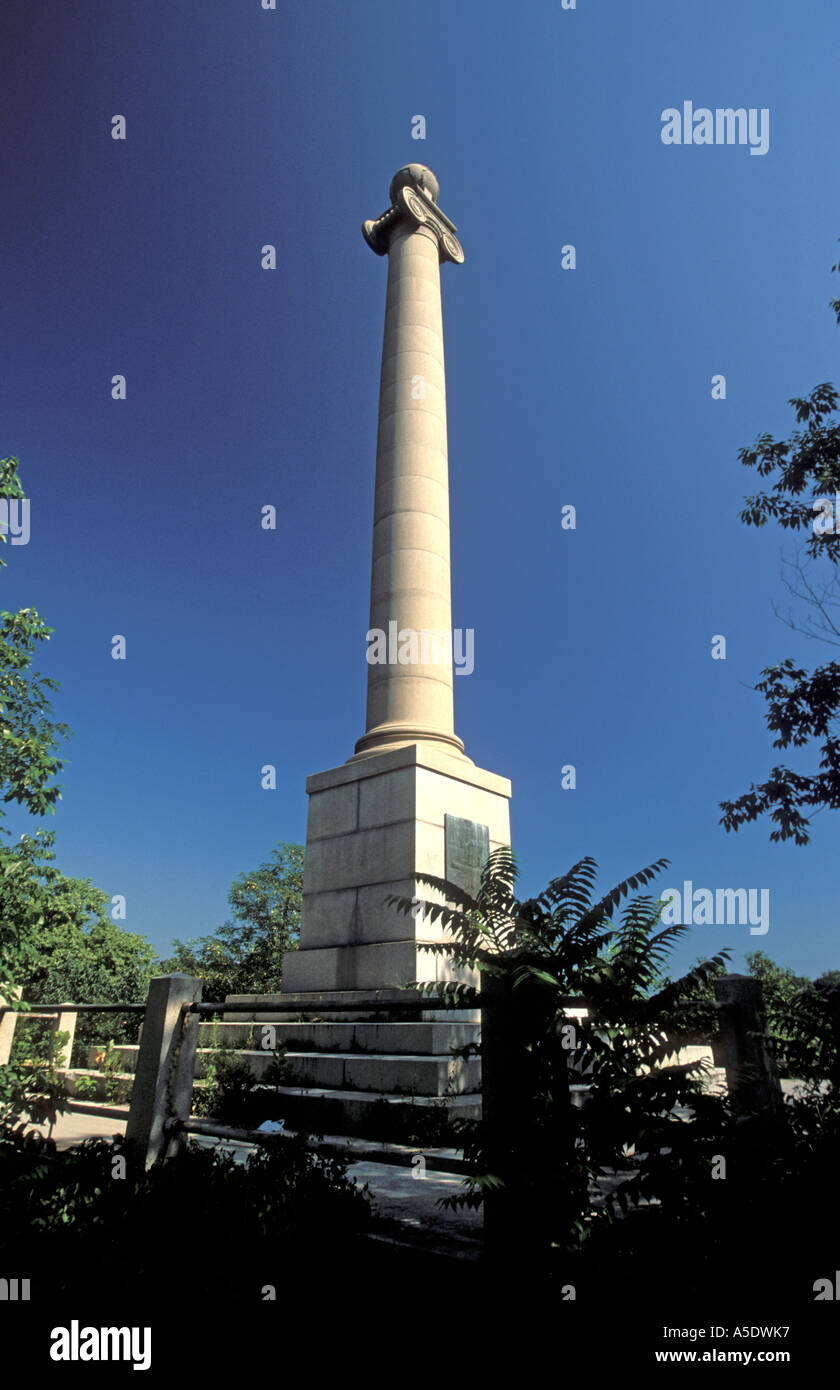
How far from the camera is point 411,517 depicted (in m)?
17.4

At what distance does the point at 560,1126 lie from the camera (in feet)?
12.7

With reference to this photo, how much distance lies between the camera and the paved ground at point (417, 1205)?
4.47 m

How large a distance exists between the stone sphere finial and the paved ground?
2411cm

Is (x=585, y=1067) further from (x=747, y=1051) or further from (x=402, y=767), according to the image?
(x=402, y=767)

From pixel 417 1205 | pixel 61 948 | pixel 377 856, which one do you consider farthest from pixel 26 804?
pixel 61 948

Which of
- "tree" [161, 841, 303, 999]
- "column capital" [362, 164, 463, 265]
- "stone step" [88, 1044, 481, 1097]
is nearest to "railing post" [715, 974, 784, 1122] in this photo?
"stone step" [88, 1044, 481, 1097]

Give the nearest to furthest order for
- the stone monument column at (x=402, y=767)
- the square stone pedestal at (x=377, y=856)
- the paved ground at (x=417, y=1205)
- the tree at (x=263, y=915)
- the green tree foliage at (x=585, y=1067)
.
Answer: the green tree foliage at (x=585, y=1067), the paved ground at (x=417, y=1205), the square stone pedestal at (x=377, y=856), the stone monument column at (x=402, y=767), the tree at (x=263, y=915)

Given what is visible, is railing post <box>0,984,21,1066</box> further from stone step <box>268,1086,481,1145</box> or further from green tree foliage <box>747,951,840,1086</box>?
green tree foliage <box>747,951,840,1086</box>

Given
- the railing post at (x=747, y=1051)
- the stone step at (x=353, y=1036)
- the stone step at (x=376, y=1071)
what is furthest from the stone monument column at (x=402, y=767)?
the railing post at (x=747, y=1051)

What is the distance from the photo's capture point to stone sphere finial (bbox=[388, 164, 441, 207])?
22109mm

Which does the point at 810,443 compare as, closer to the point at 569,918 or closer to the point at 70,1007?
the point at 569,918

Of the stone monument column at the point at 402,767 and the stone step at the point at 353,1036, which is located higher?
the stone monument column at the point at 402,767

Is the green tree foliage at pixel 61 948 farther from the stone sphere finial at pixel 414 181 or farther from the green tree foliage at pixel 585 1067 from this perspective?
the stone sphere finial at pixel 414 181
